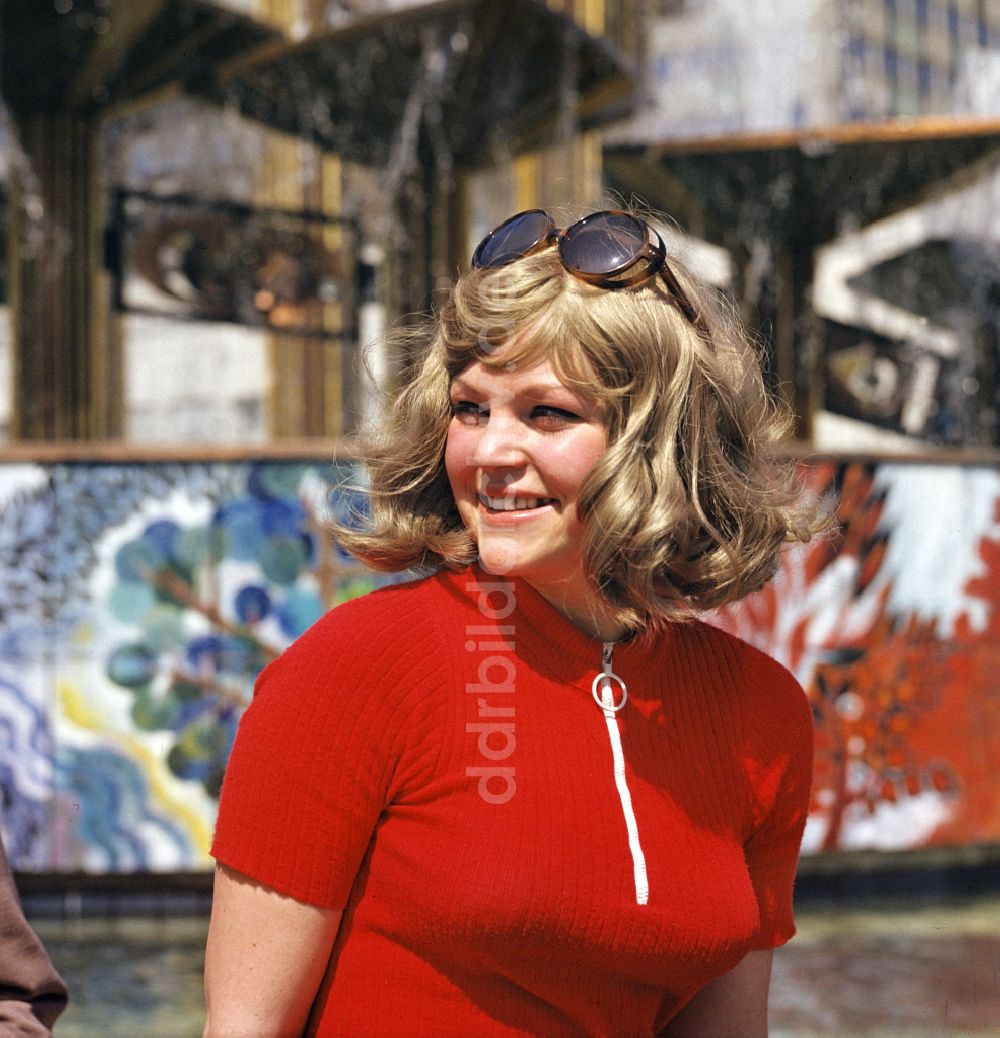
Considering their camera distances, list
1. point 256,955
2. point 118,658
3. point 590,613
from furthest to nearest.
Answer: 1. point 118,658
2. point 590,613
3. point 256,955

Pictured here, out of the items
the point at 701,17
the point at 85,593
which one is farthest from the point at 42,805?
the point at 701,17

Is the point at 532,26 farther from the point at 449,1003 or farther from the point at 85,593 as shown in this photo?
the point at 449,1003

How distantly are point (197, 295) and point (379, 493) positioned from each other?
9202mm

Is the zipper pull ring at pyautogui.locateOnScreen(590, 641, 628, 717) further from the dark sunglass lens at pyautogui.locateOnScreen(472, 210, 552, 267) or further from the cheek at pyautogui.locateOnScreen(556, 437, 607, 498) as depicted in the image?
the dark sunglass lens at pyautogui.locateOnScreen(472, 210, 552, 267)

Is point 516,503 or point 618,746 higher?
point 516,503

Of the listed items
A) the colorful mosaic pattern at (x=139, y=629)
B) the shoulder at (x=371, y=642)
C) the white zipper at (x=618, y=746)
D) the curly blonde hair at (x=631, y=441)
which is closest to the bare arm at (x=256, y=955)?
the shoulder at (x=371, y=642)

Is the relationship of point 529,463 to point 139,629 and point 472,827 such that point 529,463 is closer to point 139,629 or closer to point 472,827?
point 472,827

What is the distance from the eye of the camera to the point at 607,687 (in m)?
1.71

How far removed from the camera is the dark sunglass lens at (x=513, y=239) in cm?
178

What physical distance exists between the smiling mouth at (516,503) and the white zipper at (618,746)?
184mm

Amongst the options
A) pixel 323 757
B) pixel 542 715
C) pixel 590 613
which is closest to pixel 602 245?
pixel 590 613

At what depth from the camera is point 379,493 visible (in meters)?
1.84

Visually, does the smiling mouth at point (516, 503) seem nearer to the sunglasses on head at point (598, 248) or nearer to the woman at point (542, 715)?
the woman at point (542, 715)

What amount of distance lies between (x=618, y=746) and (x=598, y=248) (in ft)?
1.83
